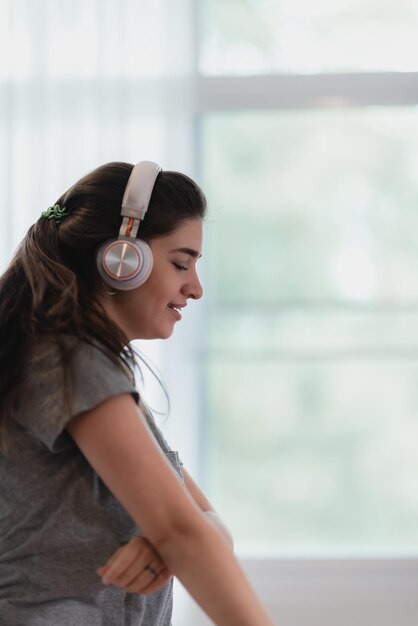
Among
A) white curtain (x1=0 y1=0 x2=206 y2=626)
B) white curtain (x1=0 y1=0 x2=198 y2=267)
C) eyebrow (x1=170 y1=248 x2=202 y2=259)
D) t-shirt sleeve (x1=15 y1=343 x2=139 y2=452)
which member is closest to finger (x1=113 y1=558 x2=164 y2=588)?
t-shirt sleeve (x1=15 y1=343 x2=139 y2=452)

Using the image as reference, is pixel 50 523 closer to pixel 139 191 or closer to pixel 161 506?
pixel 161 506

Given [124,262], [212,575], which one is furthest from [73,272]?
[212,575]

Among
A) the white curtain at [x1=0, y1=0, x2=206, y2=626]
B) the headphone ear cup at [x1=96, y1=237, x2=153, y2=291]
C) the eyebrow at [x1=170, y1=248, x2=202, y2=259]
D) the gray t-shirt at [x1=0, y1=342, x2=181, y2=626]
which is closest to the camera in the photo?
the gray t-shirt at [x1=0, y1=342, x2=181, y2=626]

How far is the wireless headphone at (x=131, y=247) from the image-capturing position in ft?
4.37

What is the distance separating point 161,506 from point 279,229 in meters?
2.47

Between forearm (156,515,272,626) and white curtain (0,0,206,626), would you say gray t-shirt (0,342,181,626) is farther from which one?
white curtain (0,0,206,626)

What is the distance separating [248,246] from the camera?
3.51 meters

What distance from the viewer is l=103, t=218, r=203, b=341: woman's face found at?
1420 mm

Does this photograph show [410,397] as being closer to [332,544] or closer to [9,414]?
[332,544]

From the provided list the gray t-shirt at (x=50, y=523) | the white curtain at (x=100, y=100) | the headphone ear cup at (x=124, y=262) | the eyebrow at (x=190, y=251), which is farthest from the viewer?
the white curtain at (x=100, y=100)

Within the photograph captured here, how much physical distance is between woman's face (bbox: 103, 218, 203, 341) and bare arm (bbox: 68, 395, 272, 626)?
29cm

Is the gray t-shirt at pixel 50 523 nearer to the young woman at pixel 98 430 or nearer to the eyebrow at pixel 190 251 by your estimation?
the young woman at pixel 98 430

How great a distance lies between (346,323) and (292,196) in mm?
506

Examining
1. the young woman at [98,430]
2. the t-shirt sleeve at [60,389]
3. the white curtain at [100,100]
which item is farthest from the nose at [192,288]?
the white curtain at [100,100]
